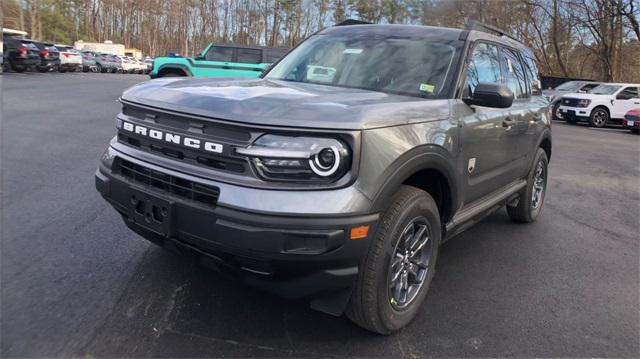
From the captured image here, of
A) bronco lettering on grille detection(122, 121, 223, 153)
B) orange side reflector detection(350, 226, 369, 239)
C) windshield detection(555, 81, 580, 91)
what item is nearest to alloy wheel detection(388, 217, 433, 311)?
orange side reflector detection(350, 226, 369, 239)

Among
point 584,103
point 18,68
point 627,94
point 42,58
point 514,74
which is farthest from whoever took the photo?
point 42,58

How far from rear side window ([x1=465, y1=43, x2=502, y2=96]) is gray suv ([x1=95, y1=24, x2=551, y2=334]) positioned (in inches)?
2.8

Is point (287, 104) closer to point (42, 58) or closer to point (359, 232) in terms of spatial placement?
point (359, 232)

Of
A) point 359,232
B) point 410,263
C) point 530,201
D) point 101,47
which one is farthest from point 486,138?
point 101,47

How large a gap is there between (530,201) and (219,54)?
15386 mm

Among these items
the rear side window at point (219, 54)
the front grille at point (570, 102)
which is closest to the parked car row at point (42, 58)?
the rear side window at point (219, 54)

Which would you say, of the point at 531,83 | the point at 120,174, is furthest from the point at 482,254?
the point at 120,174

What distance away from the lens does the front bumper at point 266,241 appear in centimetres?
239

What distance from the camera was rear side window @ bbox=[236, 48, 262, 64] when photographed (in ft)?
61.5

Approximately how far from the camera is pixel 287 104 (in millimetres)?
2637

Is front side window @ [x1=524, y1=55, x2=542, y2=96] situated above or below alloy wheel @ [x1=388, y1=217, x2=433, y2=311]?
above

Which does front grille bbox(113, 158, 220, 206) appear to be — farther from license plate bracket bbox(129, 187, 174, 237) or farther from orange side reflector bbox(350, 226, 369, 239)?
orange side reflector bbox(350, 226, 369, 239)

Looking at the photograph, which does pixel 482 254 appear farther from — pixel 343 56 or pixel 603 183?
pixel 603 183

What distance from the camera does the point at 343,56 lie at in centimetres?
409
